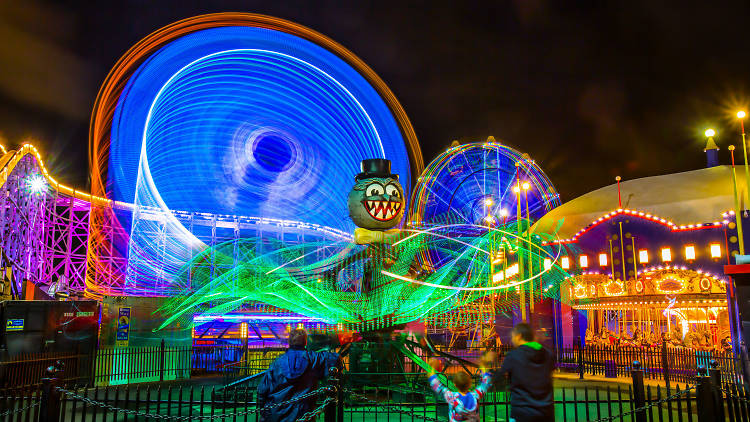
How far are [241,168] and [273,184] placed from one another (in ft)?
6.83

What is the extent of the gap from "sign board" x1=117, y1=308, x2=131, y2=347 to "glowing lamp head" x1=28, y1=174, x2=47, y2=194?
1297 cm

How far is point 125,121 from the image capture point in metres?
22.4

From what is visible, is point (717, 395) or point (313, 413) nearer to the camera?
point (313, 413)

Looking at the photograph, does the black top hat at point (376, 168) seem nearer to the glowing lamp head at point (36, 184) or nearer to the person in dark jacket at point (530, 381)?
the person in dark jacket at point (530, 381)

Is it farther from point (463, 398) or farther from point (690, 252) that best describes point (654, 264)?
point (463, 398)

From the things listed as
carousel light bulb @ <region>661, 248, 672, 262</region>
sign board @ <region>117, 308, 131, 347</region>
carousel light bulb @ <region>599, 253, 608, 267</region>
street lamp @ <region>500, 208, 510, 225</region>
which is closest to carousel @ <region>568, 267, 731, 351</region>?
carousel light bulb @ <region>661, 248, 672, 262</region>

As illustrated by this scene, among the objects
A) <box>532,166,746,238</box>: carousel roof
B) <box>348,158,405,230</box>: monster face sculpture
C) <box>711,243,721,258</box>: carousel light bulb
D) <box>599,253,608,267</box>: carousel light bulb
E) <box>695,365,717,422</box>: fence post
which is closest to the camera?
<box>695,365,717,422</box>: fence post

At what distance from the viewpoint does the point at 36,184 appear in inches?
1205

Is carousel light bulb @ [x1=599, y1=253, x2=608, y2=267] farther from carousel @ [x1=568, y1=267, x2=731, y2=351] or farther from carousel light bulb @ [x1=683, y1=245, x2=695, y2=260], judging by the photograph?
carousel light bulb @ [x1=683, y1=245, x2=695, y2=260]

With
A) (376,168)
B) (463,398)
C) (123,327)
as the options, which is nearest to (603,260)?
(376,168)

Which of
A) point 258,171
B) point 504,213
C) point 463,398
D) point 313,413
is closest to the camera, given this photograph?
point 463,398

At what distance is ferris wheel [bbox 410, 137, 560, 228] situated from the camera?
1454 inches

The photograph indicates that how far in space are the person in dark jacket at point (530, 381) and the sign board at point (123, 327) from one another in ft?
58.1

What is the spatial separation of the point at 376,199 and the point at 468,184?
904 inches
